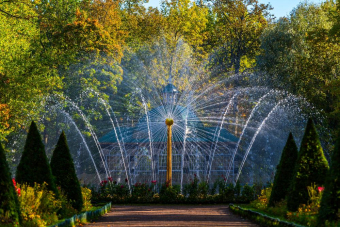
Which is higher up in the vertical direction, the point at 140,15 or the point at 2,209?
the point at 140,15

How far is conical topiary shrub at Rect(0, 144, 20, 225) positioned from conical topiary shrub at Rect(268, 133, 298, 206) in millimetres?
7974

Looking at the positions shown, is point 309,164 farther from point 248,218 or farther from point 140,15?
point 140,15

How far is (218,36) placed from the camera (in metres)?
48.2

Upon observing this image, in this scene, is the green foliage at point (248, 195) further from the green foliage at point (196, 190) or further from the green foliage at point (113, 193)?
the green foliage at point (113, 193)

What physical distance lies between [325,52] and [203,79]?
49.7ft

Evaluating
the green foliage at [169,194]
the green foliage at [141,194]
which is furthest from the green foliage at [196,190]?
the green foliage at [141,194]

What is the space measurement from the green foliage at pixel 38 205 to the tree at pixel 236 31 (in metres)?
34.9

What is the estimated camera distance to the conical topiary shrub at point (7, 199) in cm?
1012

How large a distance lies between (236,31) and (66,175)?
3402 cm

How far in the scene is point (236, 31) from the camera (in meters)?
46.8

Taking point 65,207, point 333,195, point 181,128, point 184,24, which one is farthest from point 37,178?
point 184,24

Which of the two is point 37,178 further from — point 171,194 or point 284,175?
point 171,194

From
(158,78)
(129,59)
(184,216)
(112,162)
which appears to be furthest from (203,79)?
(184,216)

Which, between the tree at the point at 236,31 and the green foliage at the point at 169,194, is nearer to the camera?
the green foliage at the point at 169,194
